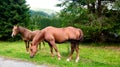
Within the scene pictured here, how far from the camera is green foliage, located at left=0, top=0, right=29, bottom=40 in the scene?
27.2 metres

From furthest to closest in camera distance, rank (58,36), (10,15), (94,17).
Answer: (10,15) → (94,17) → (58,36)

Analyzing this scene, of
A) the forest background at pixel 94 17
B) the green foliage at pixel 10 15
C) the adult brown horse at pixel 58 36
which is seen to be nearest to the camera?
the adult brown horse at pixel 58 36

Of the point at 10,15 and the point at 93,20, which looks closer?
the point at 93,20

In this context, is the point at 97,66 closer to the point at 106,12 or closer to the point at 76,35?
the point at 76,35

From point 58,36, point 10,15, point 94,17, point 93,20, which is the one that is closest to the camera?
point 58,36

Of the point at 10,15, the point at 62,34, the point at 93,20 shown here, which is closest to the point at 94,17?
the point at 93,20

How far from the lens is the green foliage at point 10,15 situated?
27.2 meters

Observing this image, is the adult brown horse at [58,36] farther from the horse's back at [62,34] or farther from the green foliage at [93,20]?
the green foliage at [93,20]

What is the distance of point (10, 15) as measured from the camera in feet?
89.9

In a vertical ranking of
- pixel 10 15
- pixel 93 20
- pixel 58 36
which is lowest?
pixel 10 15

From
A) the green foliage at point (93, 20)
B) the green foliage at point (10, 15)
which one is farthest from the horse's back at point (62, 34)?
the green foliage at point (10, 15)

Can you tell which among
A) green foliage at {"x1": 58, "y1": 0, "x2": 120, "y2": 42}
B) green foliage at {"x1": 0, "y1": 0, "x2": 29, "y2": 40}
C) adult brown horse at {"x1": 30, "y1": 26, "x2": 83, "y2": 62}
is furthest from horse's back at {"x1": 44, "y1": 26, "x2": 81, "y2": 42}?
green foliage at {"x1": 0, "y1": 0, "x2": 29, "y2": 40}

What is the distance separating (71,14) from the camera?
23.1 metres

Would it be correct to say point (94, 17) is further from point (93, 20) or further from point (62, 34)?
point (62, 34)
